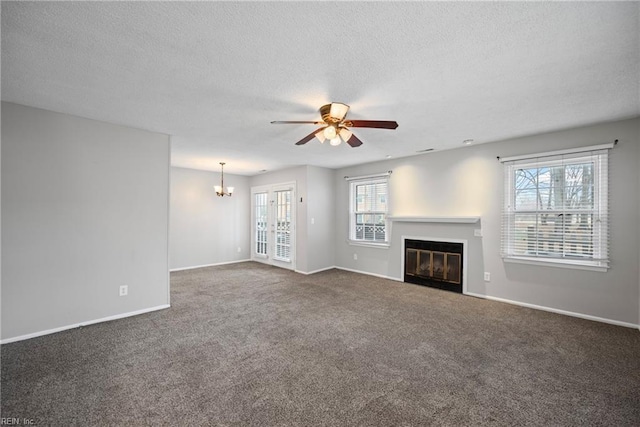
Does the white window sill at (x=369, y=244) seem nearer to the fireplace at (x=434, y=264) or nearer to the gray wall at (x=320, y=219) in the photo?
the fireplace at (x=434, y=264)

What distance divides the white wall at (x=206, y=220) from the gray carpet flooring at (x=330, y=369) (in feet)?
9.95

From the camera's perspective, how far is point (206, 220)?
22.7 ft

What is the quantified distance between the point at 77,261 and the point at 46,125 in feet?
5.16

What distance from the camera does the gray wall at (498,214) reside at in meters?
3.22

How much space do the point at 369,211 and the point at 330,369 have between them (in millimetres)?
4073

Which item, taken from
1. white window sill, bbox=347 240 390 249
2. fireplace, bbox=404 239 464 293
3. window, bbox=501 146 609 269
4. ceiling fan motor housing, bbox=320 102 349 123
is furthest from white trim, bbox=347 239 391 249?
ceiling fan motor housing, bbox=320 102 349 123

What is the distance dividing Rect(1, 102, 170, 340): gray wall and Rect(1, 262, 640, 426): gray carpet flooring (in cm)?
34

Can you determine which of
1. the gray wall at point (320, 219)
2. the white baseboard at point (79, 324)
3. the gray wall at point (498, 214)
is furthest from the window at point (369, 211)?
the white baseboard at point (79, 324)

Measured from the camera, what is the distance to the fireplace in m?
4.67

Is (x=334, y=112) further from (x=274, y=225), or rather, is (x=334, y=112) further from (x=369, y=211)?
(x=274, y=225)

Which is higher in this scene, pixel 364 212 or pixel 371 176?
pixel 371 176

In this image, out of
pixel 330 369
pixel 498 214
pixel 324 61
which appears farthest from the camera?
pixel 498 214

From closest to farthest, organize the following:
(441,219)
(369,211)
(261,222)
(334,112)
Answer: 1. (334,112)
2. (441,219)
3. (369,211)
4. (261,222)

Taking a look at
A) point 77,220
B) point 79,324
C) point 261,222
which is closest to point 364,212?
point 261,222
